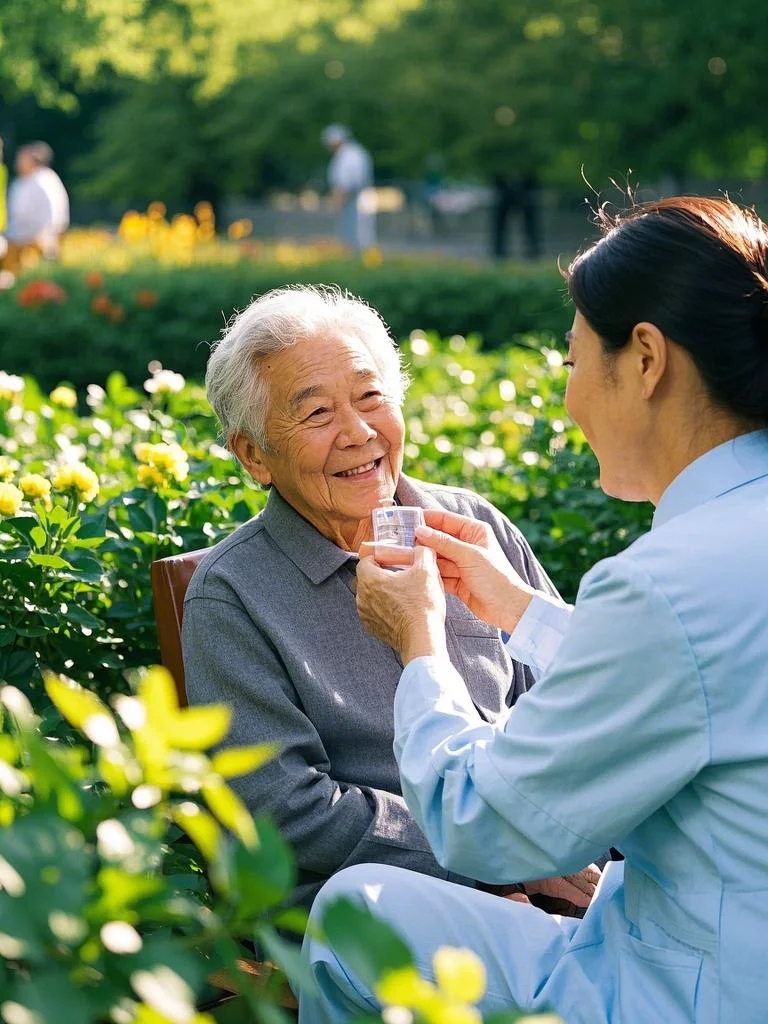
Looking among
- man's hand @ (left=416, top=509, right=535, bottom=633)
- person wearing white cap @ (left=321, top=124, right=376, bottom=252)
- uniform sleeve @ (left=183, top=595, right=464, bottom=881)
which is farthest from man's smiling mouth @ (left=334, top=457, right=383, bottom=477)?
person wearing white cap @ (left=321, top=124, right=376, bottom=252)

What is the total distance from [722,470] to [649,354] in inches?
7.5

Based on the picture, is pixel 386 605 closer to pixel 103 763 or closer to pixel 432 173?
pixel 103 763

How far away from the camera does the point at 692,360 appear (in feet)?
6.54

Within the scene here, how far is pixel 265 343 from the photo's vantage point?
2979mm

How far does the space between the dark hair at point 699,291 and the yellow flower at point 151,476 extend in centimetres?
162

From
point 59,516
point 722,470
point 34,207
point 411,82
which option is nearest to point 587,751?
point 722,470

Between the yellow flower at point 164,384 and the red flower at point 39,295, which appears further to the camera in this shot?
the red flower at point 39,295

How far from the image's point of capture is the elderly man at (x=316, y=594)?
2.68 m

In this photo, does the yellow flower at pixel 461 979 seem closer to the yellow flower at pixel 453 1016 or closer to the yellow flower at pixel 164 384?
the yellow flower at pixel 453 1016

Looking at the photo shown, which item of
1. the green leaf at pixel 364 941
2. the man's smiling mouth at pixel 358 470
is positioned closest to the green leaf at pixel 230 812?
the green leaf at pixel 364 941

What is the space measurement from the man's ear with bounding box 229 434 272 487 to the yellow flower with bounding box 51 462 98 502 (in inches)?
16.0

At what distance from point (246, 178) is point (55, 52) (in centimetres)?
1793

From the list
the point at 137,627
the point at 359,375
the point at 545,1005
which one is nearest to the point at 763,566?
the point at 545,1005

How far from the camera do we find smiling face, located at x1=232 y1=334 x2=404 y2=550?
2996 mm
